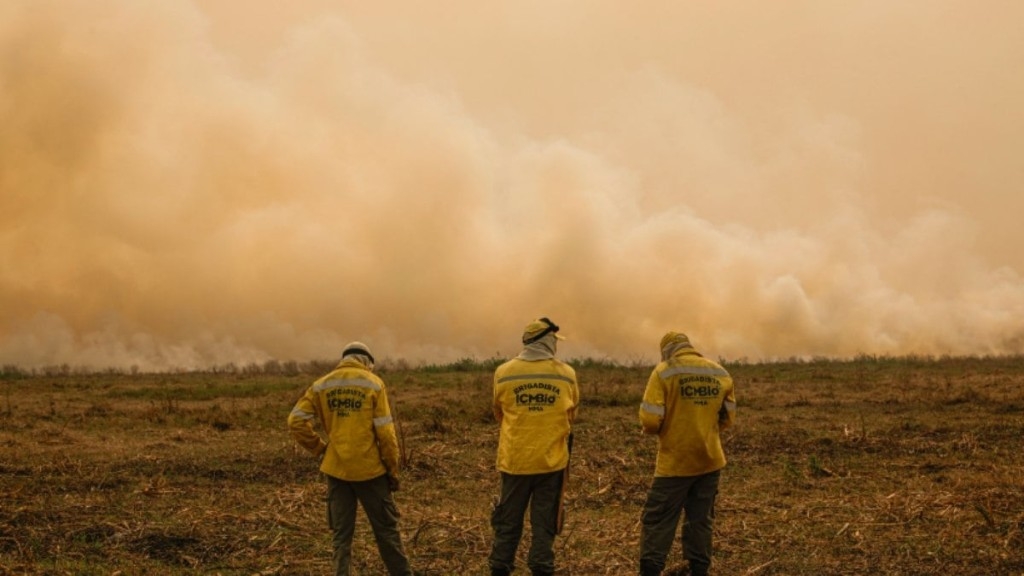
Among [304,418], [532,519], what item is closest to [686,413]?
[532,519]

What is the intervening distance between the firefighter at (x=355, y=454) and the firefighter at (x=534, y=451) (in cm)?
103

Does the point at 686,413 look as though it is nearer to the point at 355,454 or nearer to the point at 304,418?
the point at 355,454

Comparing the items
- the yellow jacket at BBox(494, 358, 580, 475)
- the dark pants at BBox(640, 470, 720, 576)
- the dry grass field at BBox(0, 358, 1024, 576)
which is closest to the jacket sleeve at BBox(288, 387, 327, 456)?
the yellow jacket at BBox(494, 358, 580, 475)

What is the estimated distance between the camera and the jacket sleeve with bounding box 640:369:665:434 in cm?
912

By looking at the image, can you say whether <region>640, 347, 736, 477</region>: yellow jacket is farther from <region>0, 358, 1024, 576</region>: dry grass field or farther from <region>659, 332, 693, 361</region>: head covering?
<region>0, 358, 1024, 576</region>: dry grass field

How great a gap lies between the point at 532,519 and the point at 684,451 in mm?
1654

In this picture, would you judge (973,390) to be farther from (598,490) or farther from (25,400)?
(25,400)

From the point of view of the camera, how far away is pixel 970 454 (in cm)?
1825

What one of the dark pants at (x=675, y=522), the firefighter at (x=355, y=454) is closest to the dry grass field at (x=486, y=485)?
the dark pants at (x=675, y=522)

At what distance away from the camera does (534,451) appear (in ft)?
28.7

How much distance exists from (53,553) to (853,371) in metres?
31.6

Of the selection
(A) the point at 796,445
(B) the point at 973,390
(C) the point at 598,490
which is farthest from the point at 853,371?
(C) the point at 598,490

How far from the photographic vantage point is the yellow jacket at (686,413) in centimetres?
913

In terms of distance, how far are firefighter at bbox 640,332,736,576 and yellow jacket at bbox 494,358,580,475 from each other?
87cm
